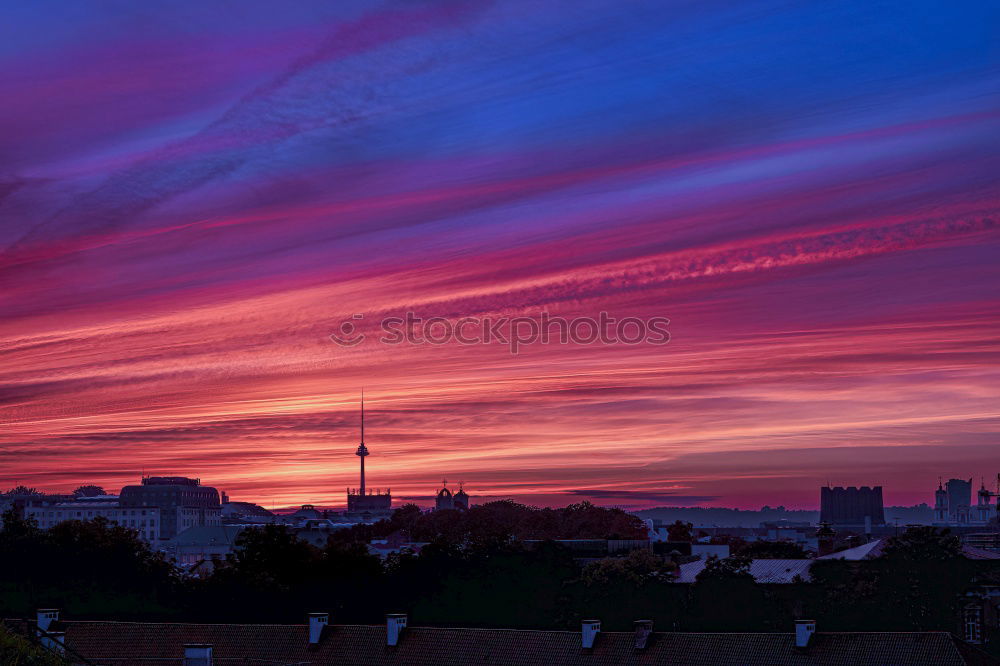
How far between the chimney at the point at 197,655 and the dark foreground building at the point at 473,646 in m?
0.04

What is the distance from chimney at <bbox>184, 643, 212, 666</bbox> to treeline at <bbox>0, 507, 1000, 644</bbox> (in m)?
26.1

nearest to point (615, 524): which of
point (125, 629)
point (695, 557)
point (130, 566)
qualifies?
point (695, 557)

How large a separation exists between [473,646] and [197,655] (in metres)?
12.2

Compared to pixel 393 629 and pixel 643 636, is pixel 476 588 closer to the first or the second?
pixel 393 629

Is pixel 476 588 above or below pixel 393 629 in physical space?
below

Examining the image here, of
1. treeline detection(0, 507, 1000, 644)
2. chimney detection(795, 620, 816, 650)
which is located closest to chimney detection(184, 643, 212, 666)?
chimney detection(795, 620, 816, 650)

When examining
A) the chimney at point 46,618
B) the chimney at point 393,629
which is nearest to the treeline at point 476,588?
the chimney at point 46,618

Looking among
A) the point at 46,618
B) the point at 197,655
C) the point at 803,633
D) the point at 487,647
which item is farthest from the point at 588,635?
the point at 46,618

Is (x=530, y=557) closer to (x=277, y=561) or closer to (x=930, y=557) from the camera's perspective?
(x=277, y=561)

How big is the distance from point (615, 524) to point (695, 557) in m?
61.6

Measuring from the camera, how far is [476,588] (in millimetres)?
94062

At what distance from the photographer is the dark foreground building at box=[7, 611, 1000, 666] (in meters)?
58.2

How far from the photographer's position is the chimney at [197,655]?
6131 centimetres

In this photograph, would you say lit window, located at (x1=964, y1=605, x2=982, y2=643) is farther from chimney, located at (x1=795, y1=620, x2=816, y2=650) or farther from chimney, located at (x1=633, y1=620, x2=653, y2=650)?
chimney, located at (x1=633, y1=620, x2=653, y2=650)
